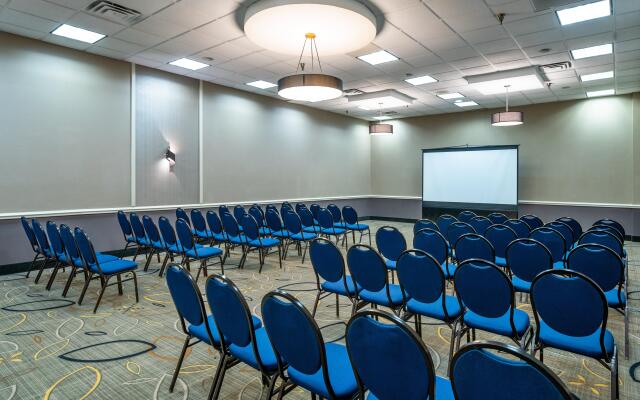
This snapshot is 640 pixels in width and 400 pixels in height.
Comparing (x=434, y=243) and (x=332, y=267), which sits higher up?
(x=434, y=243)

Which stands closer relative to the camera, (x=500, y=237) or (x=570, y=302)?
(x=570, y=302)

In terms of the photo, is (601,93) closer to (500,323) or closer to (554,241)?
(554,241)

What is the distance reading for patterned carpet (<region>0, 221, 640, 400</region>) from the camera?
2.75 meters

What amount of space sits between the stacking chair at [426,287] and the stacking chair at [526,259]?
3.09ft

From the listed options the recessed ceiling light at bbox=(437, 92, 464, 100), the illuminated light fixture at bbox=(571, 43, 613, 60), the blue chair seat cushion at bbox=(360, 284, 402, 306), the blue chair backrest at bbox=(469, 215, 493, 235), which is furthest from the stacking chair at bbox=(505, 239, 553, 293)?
the recessed ceiling light at bbox=(437, 92, 464, 100)

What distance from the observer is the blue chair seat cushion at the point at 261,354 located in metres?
2.14

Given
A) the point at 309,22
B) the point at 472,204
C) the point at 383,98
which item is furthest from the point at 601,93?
the point at 309,22

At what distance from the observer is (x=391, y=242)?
15.5ft

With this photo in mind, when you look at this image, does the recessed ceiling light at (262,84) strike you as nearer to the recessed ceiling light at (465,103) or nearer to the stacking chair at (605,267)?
the recessed ceiling light at (465,103)

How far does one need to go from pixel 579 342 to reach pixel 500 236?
2.63 meters

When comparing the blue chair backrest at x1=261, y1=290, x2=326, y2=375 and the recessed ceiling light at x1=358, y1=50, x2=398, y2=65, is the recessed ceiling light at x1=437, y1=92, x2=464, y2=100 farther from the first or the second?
the blue chair backrest at x1=261, y1=290, x2=326, y2=375

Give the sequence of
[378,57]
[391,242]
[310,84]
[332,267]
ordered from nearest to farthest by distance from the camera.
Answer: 1. [332,267]
2. [391,242]
3. [310,84]
4. [378,57]

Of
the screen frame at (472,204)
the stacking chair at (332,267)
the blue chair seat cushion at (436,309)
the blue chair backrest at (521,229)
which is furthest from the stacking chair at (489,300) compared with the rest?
the screen frame at (472,204)

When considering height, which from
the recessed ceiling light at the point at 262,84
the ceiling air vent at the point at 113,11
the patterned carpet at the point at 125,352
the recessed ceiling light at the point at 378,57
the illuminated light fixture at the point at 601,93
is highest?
the recessed ceiling light at the point at 262,84
